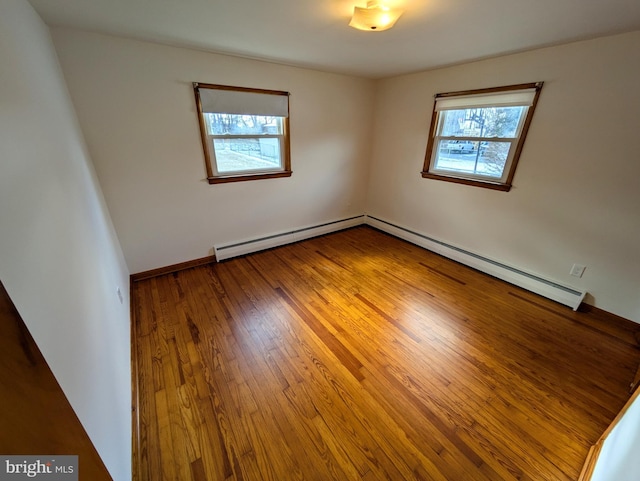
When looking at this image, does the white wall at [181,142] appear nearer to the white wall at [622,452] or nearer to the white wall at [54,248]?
the white wall at [54,248]

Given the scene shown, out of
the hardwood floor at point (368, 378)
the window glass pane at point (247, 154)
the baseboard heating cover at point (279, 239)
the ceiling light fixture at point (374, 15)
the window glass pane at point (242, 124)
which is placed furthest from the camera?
the baseboard heating cover at point (279, 239)

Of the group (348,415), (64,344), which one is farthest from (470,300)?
(64,344)

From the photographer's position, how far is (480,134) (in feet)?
8.98

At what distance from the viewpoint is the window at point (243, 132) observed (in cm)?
254

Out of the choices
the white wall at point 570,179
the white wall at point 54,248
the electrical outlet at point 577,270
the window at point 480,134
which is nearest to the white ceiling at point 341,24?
the white wall at point 570,179

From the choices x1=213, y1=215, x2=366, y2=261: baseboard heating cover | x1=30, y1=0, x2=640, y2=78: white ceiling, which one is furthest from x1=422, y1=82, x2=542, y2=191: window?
x1=213, y1=215, x2=366, y2=261: baseboard heating cover

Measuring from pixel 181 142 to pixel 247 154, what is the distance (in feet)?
2.30

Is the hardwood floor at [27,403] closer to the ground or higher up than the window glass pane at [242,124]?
closer to the ground

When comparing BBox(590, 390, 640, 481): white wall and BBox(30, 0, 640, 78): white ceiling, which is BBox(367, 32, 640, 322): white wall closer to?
BBox(30, 0, 640, 78): white ceiling

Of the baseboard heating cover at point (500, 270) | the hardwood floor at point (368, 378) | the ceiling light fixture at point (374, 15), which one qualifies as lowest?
the hardwood floor at point (368, 378)

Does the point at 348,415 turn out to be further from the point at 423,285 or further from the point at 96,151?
the point at 96,151

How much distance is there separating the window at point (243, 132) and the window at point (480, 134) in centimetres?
187

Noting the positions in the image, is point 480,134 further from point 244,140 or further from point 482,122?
point 244,140

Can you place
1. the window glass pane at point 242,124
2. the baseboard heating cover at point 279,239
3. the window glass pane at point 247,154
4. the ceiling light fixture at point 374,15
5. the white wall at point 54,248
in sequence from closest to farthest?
the white wall at point 54,248
the ceiling light fixture at point 374,15
the window glass pane at point 242,124
the window glass pane at point 247,154
the baseboard heating cover at point 279,239
